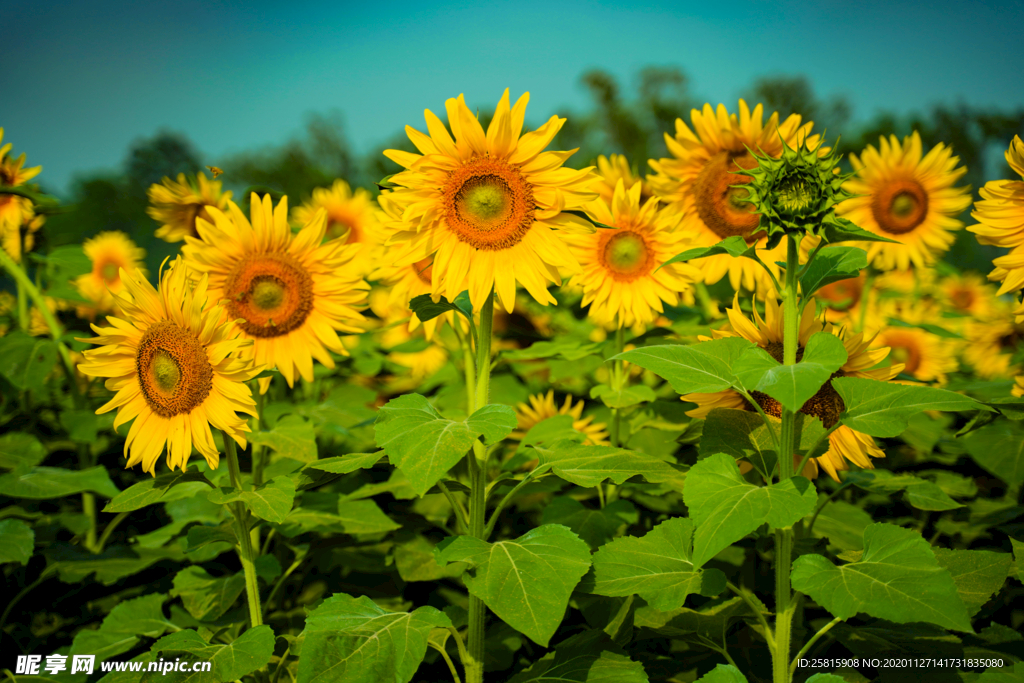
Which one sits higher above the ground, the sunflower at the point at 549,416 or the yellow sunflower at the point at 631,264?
the yellow sunflower at the point at 631,264

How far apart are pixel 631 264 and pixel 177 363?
1.56m

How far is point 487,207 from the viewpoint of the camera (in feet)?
5.62

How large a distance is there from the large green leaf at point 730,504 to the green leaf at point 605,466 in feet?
0.56

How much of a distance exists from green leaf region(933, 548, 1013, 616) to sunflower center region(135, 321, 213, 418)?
1891 millimetres

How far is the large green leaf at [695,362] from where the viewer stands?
1417 millimetres

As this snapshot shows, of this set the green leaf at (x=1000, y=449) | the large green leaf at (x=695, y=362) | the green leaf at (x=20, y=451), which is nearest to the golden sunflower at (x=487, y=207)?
the large green leaf at (x=695, y=362)

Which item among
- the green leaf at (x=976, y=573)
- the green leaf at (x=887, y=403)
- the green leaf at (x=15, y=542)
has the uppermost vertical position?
the green leaf at (x=887, y=403)

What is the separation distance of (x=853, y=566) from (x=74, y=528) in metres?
2.69

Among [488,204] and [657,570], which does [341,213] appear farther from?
[657,570]

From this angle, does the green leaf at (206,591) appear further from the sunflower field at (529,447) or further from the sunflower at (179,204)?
the sunflower at (179,204)

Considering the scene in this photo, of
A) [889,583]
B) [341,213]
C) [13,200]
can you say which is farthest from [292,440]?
[341,213]

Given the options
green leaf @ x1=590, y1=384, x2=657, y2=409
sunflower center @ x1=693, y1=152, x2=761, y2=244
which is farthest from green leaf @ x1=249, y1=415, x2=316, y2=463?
sunflower center @ x1=693, y1=152, x2=761, y2=244

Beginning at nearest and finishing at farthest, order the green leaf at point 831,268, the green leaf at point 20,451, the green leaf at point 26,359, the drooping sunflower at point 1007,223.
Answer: the green leaf at point 831,268
the drooping sunflower at point 1007,223
the green leaf at point 20,451
the green leaf at point 26,359

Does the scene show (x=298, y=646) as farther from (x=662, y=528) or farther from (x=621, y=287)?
(x=621, y=287)
